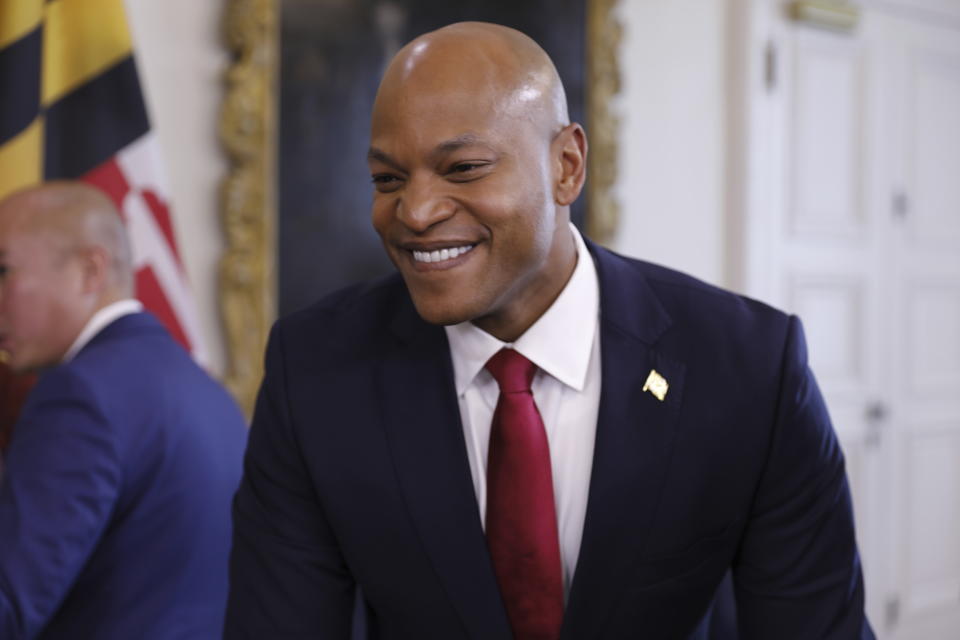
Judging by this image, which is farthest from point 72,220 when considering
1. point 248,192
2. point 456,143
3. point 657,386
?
point 657,386

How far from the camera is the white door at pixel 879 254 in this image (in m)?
4.01

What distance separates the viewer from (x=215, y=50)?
2809 millimetres

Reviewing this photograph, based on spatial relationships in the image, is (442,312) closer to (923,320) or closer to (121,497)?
(121,497)

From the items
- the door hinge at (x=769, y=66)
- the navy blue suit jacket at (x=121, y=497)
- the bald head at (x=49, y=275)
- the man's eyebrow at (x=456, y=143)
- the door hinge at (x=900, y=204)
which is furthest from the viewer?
the door hinge at (x=900, y=204)

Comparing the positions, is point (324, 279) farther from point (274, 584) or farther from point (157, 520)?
point (274, 584)

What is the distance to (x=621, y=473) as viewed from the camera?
1.19m

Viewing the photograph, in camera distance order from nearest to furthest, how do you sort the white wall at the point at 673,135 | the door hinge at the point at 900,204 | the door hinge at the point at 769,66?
the white wall at the point at 673,135 < the door hinge at the point at 769,66 < the door hinge at the point at 900,204

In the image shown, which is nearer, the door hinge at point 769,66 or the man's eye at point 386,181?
the man's eye at point 386,181

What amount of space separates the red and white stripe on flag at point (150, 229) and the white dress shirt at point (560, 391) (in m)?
1.43

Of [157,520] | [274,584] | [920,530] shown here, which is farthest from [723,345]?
[920,530]

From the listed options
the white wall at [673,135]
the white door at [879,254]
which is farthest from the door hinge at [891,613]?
the white wall at [673,135]

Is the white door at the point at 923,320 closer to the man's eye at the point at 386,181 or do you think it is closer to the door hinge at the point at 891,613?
the door hinge at the point at 891,613

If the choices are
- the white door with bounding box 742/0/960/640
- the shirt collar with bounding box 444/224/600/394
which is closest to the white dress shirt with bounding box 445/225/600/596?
the shirt collar with bounding box 444/224/600/394

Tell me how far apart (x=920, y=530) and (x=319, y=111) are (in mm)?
3385
